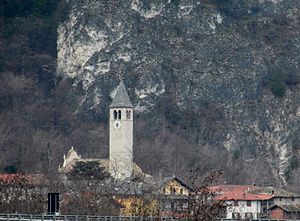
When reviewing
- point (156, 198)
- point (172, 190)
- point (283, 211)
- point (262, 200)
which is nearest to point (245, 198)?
point (262, 200)

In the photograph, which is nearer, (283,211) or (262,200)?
(283,211)

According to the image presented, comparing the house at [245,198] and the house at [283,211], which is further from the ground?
the house at [245,198]

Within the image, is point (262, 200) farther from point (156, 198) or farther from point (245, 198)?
point (156, 198)

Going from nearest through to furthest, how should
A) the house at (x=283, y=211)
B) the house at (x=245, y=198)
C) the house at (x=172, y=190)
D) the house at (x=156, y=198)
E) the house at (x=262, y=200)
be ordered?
the house at (x=156, y=198) < the house at (x=172, y=190) < the house at (x=283, y=211) < the house at (x=262, y=200) < the house at (x=245, y=198)

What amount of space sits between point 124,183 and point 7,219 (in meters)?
64.7

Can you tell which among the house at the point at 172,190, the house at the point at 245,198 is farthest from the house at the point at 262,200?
the house at the point at 172,190

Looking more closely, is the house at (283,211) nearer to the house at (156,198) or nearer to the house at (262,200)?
the house at (262,200)

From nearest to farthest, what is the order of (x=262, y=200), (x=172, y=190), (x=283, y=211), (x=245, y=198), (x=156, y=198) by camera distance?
(x=156, y=198)
(x=172, y=190)
(x=283, y=211)
(x=262, y=200)
(x=245, y=198)

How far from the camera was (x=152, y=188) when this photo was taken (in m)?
183

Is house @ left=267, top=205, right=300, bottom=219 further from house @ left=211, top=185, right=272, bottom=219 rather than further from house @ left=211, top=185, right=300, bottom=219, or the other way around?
house @ left=211, top=185, right=272, bottom=219

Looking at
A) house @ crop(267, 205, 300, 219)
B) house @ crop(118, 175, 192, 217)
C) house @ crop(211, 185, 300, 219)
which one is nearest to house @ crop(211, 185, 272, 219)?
house @ crop(211, 185, 300, 219)

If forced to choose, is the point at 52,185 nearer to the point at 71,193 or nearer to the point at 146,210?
the point at 71,193

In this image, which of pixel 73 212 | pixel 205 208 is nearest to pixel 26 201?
pixel 73 212

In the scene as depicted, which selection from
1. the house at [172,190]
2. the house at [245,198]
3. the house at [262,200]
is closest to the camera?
the house at [172,190]
